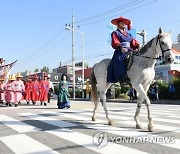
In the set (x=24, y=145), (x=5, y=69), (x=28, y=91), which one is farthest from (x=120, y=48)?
(x=5, y=69)

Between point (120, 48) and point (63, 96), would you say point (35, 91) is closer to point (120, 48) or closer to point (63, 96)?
point (63, 96)

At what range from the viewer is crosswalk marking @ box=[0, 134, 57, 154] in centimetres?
500

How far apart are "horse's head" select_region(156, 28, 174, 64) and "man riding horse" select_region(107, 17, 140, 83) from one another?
0.91 metres

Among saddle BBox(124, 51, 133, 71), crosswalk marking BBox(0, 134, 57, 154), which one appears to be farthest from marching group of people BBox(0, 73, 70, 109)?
crosswalk marking BBox(0, 134, 57, 154)

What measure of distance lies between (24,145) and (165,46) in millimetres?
3367

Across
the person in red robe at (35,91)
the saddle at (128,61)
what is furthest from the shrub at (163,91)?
the saddle at (128,61)

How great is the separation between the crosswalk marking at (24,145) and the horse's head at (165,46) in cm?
300

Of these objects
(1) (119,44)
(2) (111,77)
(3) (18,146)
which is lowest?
(3) (18,146)

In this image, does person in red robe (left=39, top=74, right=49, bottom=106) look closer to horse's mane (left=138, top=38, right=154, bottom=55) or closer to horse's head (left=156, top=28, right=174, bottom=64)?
horse's mane (left=138, top=38, right=154, bottom=55)

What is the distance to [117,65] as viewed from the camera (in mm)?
7375

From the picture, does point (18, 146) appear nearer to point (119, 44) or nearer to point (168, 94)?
point (119, 44)

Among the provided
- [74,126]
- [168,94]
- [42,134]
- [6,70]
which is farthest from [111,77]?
[168,94]

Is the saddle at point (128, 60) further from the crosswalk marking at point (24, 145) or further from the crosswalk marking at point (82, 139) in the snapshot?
the crosswalk marking at point (24, 145)

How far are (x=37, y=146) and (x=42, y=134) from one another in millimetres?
1101
